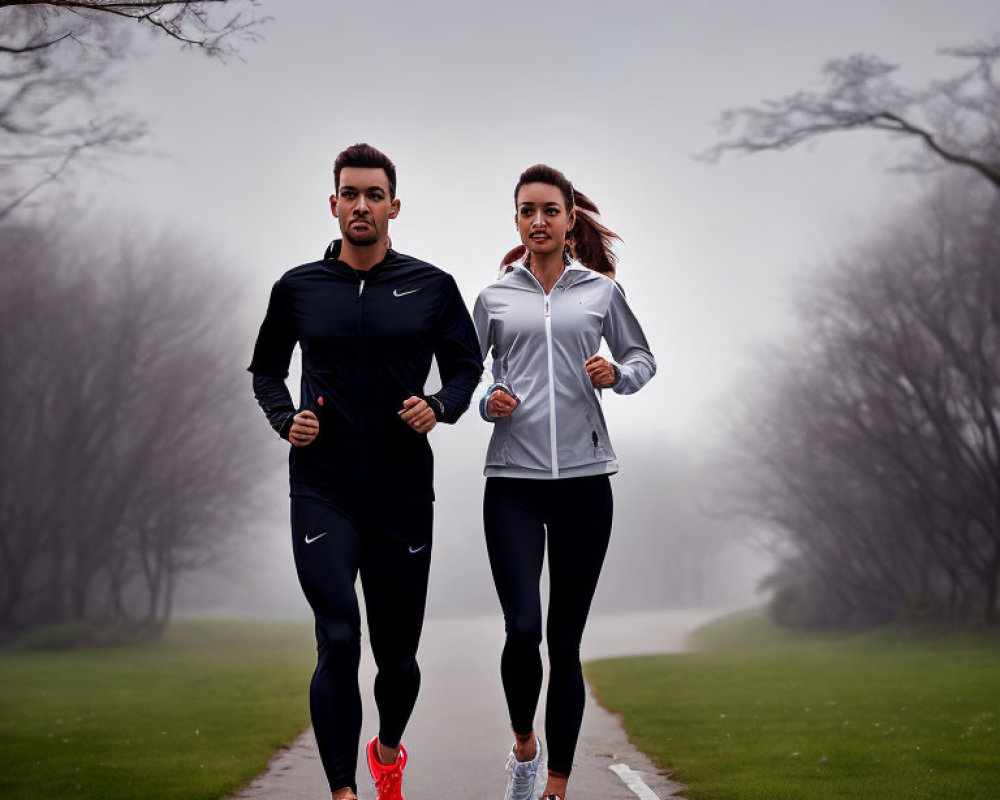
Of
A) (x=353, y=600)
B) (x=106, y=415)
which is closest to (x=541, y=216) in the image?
(x=353, y=600)

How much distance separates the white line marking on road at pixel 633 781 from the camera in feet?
21.7

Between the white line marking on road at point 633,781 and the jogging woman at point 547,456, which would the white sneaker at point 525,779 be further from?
the white line marking on road at point 633,781

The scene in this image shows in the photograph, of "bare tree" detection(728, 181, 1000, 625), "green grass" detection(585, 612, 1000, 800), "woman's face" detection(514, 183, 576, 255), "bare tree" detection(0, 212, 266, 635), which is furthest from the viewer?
"bare tree" detection(0, 212, 266, 635)

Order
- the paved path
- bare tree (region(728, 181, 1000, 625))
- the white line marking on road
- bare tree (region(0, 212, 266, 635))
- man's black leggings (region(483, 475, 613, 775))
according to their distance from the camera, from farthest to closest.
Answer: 1. bare tree (region(0, 212, 266, 635))
2. bare tree (region(728, 181, 1000, 625))
3. the paved path
4. the white line marking on road
5. man's black leggings (region(483, 475, 613, 775))

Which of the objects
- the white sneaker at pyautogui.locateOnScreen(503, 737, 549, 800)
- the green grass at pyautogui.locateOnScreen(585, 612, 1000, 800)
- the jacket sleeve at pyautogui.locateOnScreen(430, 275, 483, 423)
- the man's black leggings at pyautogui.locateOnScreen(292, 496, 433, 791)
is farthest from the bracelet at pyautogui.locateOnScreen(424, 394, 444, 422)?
the green grass at pyautogui.locateOnScreen(585, 612, 1000, 800)

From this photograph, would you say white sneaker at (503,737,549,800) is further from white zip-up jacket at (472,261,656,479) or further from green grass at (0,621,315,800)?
green grass at (0,621,315,800)

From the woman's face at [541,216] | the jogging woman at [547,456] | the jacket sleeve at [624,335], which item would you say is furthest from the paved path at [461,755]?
the woman's face at [541,216]

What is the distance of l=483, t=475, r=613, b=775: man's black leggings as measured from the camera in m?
5.00

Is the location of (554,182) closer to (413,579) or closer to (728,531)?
(413,579)

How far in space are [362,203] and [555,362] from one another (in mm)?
1143

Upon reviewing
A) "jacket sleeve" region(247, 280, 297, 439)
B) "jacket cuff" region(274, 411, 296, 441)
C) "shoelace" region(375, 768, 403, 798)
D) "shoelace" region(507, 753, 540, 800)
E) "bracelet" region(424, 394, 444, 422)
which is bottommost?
"shoelace" region(507, 753, 540, 800)

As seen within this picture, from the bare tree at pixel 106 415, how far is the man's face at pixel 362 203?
92.4 ft

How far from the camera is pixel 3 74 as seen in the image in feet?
47.9

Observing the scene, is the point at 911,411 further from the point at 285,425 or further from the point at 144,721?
the point at 285,425
